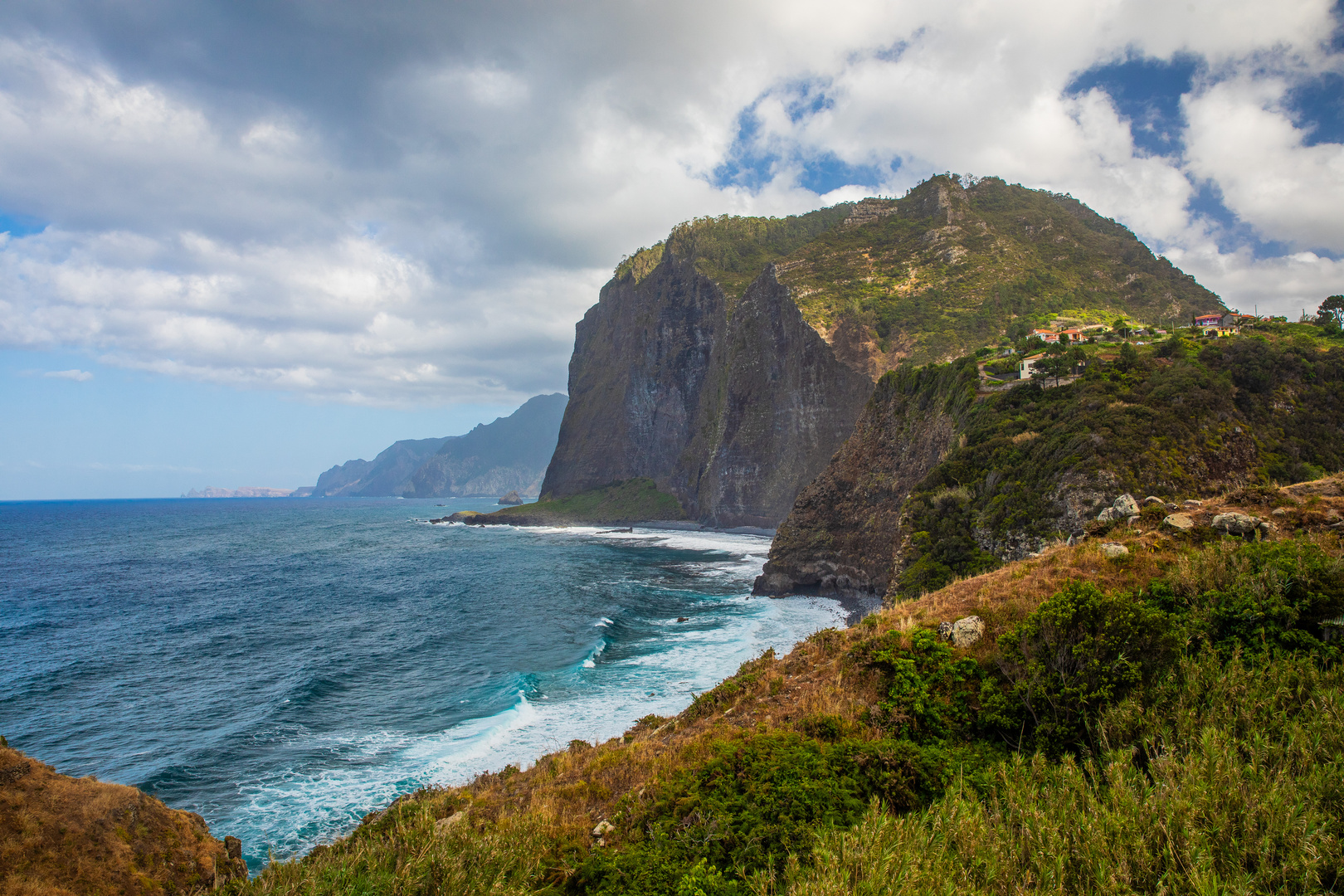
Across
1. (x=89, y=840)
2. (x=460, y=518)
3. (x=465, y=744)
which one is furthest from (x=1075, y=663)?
(x=460, y=518)

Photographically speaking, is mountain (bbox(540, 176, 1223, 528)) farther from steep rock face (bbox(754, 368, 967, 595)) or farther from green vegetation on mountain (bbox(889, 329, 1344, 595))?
green vegetation on mountain (bbox(889, 329, 1344, 595))

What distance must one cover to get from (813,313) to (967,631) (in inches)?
2633

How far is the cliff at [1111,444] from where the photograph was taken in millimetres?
21500

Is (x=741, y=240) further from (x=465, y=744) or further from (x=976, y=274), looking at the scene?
(x=465, y=744)

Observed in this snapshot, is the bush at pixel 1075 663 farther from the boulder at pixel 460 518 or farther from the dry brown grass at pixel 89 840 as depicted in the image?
the boulder at pixel 460 518

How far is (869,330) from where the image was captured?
6712cm

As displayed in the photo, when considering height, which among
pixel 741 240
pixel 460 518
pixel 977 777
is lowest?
pixel 460 518

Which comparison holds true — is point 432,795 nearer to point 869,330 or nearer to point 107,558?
point 869,330

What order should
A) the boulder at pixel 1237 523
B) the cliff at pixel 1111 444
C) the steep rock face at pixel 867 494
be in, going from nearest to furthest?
the boulder at pixel 1237 523 < the cliff at pixel 1111 444 < the steep rock face at pixel 867 494

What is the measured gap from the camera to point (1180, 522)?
11.9m

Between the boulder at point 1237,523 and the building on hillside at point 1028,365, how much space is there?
22032 mm

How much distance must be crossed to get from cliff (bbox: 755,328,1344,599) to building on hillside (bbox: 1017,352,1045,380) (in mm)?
2289

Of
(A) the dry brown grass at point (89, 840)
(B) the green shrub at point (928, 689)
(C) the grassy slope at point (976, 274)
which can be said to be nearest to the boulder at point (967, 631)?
(B) the green shrub at point (928, 689)

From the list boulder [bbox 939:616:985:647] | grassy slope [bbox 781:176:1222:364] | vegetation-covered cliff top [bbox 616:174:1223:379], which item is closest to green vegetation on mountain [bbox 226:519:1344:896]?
boulder [bbox 939:616:985:647]
